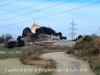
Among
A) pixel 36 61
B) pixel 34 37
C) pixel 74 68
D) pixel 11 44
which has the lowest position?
pixel 74 68

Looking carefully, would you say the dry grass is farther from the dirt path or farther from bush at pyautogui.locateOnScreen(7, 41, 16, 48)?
bush at pyautogui.locateOnScreen(7, 41, 16, 48)

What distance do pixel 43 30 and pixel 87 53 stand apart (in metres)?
56.8

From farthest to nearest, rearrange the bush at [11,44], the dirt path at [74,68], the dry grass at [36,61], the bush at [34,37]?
the bush at [34,37]
the bush at [11,44]
the dry grass at [36,61]
the dirt path at [74,68]

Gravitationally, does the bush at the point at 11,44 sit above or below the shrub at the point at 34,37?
below

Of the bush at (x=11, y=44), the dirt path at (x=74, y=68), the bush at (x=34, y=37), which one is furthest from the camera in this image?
the bush at (x=34, y=37)

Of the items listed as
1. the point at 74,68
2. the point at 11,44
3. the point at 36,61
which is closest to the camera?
the point at 74,68

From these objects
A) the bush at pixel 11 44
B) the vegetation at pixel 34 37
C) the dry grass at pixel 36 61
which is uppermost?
the vegetation at pixel 34 37

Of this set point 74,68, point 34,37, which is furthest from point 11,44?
point 74,68

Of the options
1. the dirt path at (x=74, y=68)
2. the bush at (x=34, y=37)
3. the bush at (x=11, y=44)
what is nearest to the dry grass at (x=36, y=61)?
the dirt path at (x=74, y=68)

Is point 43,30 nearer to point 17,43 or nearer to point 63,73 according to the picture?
point 17,43

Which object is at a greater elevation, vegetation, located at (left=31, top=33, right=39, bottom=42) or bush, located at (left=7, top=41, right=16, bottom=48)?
vegetation, located at (left=31, top=33, right=39, bottom=42)

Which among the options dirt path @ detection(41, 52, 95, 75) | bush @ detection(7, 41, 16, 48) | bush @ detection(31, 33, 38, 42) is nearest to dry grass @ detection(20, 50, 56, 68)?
dirt path @ detection(41, 52, 95, 75)

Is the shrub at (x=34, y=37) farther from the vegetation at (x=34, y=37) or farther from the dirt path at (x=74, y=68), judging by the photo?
the dirt path at (x=74, y=68)

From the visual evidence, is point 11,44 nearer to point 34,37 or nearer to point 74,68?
point 34,37
